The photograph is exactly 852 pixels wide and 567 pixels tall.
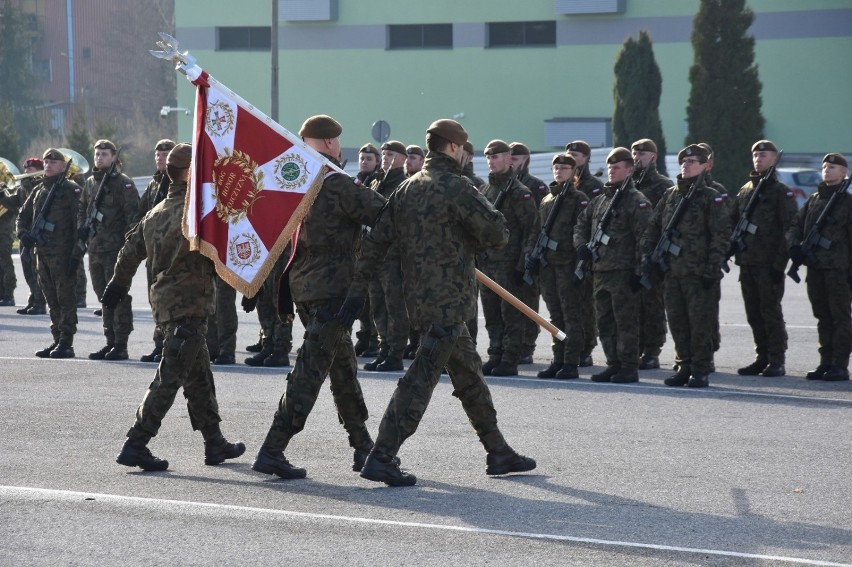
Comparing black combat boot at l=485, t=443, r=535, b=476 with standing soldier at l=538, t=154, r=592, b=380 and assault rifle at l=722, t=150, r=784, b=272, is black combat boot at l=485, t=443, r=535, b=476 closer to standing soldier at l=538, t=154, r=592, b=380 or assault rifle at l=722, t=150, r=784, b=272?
standing soldier at l=538, t=154, r=592, b=380

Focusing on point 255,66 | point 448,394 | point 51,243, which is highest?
point 255,66

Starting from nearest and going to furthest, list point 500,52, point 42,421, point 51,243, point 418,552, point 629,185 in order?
point 418,552 < point 42,421 < point 629,185 < point 51,243 < point 500,52

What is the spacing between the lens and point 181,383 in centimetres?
820

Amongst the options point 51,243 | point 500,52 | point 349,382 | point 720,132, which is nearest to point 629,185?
point 349,382

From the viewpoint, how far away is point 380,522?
6.76 m

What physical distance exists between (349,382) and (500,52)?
37.2 meters

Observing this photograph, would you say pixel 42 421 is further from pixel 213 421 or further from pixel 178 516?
pixel 178 516

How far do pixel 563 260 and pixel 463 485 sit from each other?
532 cm

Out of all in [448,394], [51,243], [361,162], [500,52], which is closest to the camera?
[448,394]

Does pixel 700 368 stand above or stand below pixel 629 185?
below

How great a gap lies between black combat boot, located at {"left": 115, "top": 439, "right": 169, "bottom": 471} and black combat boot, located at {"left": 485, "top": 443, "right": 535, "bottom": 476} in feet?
6.26

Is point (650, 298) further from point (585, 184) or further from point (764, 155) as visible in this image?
point (764, 155)

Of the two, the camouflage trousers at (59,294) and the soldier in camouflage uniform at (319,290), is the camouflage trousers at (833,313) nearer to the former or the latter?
the soldier in camouflage uniform at (319,290)

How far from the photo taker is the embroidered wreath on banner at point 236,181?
26.3 feet
